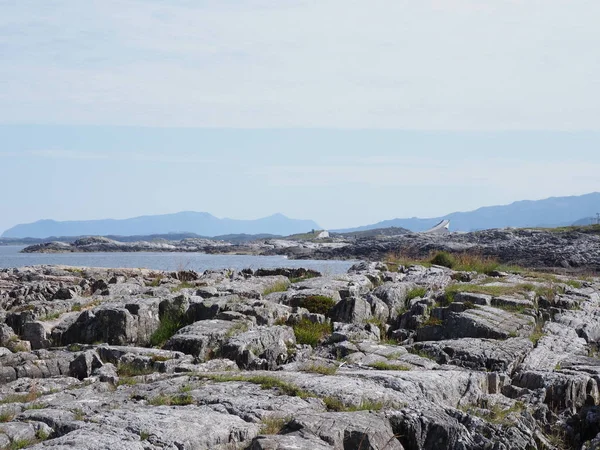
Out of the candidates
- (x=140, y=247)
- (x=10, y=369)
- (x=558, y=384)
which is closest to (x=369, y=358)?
(x=558, y=384)

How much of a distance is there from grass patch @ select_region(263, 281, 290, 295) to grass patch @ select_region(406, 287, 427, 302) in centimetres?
427

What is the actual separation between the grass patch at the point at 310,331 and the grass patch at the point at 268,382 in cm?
458

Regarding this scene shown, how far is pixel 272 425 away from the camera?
9602 mm

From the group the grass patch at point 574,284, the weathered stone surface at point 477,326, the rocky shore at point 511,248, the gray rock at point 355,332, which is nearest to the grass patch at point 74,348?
the gray rock at point 355,332

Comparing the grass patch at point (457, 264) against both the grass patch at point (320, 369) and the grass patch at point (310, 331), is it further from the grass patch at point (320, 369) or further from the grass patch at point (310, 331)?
the grass patch at point (320, 369)

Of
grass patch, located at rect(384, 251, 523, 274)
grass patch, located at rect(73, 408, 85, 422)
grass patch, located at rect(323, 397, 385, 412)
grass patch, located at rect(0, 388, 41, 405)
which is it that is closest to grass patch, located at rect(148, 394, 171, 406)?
grass patch, located at rect(73, 408, 85, 422)

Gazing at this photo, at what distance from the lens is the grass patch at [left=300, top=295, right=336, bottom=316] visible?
64.9 ft

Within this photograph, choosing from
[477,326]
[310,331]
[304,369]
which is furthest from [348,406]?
[477,326]

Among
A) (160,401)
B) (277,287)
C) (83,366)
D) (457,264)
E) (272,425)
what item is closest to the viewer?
(272,425)

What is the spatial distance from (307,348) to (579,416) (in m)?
5.86

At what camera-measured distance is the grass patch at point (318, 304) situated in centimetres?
1978

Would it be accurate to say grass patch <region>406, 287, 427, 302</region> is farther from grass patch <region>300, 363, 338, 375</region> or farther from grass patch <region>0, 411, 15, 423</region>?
grass patch <region>0, 411, 15, 423</region>

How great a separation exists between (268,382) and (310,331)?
227 inches

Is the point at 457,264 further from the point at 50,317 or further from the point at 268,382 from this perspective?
the point at 268,382
